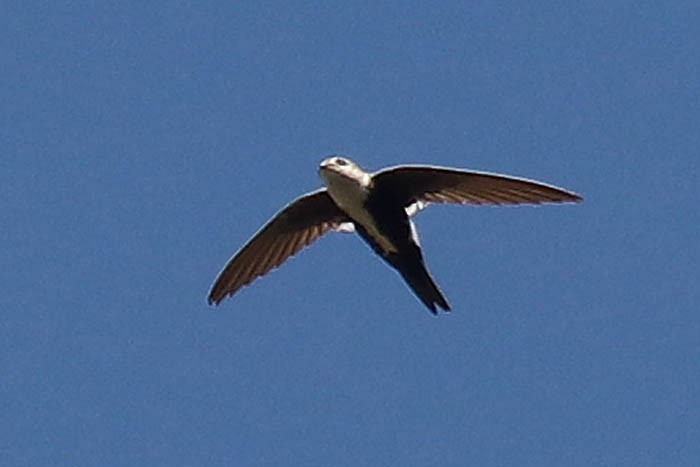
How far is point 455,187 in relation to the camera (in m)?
11.5

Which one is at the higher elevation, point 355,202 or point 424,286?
point 355,202

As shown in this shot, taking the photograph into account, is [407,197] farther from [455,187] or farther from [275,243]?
[275,243]

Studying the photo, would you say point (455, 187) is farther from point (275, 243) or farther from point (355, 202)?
point (275, 243)

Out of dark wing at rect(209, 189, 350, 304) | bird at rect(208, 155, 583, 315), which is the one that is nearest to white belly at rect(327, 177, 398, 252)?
bird at rect(208, 155, 583, 315)

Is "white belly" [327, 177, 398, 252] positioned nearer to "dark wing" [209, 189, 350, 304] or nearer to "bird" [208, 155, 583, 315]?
"bird" [208, 155, 583, 315]

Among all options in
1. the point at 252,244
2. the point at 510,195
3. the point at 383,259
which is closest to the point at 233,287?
the point at 252,244

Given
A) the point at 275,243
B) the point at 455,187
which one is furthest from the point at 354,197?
the point at 275,243

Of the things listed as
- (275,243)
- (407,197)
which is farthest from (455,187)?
(275,243)

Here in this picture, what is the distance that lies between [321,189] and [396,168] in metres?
0.72

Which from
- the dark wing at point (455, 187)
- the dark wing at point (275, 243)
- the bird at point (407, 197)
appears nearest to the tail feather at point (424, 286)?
the bird at point (407, 197)

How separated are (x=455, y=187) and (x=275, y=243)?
119 centimetres

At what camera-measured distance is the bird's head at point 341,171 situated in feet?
37.4

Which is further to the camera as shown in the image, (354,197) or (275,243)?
(275,243)

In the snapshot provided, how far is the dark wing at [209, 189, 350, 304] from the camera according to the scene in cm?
1220
